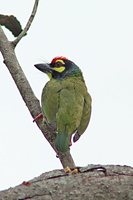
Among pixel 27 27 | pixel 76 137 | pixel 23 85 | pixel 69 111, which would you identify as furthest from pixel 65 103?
pixel 23 85

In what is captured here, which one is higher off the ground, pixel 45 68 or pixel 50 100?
pixel 45 68

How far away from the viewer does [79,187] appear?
7.73 feet

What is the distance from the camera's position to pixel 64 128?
14.9ft

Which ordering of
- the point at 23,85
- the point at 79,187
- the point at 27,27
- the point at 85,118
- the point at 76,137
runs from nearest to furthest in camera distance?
the point at 79,187, the point at 23,85, the point at 27,27, the point at 76,137, the point at 85,118

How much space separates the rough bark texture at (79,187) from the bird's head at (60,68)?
111 inches

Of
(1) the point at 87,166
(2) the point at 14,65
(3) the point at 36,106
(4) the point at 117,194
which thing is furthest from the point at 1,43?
(4) the point at 117,194

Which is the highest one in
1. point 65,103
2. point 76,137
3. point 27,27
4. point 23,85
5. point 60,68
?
point 27,27

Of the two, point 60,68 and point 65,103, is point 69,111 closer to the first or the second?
point 65,103

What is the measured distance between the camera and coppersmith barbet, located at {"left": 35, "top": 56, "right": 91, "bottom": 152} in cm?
454

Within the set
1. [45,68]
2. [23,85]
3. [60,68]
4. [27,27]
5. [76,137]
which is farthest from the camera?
[60,68]

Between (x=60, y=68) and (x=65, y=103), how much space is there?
724 mm

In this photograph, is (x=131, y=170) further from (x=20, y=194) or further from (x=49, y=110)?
(x=49, y=110)

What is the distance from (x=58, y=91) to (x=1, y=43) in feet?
3.74

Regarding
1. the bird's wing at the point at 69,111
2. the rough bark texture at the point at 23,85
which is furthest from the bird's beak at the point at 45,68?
the rough bark texture at the point at 23,85
